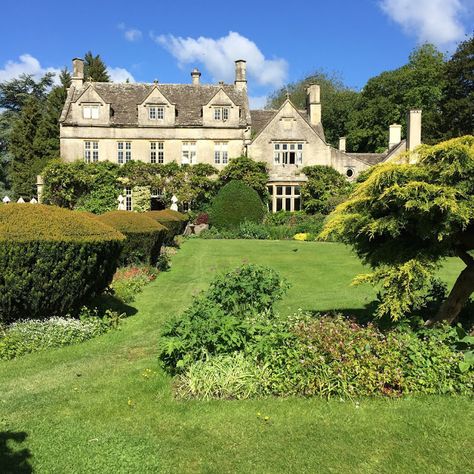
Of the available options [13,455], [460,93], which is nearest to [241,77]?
[460,93]

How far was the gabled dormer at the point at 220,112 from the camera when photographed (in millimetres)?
38250

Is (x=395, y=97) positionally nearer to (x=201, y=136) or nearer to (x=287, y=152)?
(x=287, y=152)

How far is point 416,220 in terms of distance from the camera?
235 inches

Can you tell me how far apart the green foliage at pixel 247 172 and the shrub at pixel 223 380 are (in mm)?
31233

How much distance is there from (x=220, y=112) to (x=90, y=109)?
33.4ft

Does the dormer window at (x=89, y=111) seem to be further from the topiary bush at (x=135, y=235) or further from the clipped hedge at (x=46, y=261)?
the clipped hedge at (x=46, y=261)

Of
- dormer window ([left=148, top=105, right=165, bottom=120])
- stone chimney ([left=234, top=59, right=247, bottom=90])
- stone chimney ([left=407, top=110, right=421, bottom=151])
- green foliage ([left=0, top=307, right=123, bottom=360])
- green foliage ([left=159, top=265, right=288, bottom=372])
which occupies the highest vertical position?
stone chimney ([left=234, top=59, right=247, bottom=90])

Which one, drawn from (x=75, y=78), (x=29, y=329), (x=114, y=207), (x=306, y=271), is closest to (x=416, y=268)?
(x=29, y=329)

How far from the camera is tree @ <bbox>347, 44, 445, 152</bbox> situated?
51.6 m

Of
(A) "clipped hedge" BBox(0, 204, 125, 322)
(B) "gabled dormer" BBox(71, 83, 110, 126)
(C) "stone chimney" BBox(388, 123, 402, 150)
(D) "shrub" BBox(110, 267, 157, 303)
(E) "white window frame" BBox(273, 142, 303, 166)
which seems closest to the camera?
(A) "clipped hedge" BBox(0, 204, 125, 322)

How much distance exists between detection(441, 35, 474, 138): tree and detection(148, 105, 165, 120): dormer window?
23668mm

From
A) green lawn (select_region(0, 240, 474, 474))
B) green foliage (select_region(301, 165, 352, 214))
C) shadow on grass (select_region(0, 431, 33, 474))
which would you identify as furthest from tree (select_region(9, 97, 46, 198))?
shadow on grass (select_region(0, 431, 33, 474))

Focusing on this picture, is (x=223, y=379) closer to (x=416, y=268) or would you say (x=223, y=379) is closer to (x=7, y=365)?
(x=416, y=268)

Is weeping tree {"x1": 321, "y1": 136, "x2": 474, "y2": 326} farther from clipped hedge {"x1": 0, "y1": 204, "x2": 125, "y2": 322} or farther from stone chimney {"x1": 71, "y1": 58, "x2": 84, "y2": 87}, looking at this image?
stone chimney {"x1": 71, "y1": 58, "x2": 84, "y2": 87}
